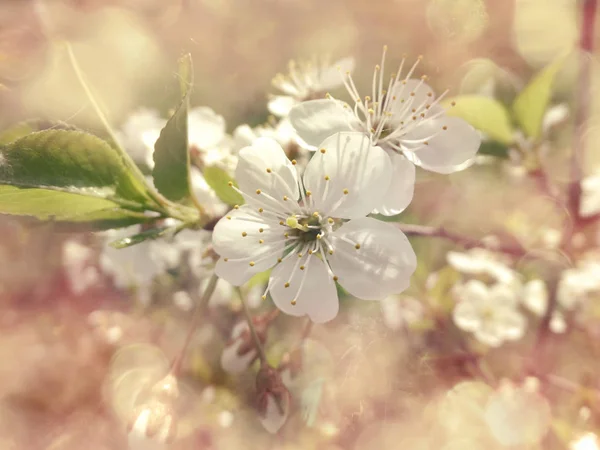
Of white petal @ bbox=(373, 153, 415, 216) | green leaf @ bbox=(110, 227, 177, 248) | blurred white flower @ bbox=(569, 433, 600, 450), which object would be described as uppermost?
white petal @ bbox=(373, 153, 415, 216)

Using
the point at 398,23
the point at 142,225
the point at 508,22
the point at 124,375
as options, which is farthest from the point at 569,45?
the point at 124,375

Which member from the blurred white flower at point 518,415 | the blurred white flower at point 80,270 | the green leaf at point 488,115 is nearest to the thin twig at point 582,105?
the green leaf at point 488,115

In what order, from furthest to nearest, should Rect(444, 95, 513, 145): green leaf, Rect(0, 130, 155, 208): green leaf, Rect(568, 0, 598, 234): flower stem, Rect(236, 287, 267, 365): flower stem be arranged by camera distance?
Rect(568, 0, 598, 234): flower stem
Rect(444, 95, 513, 145): green leaf
Rect(236, 287, 267, 365): flower stem
Rect(0, 130, 155, 208): green leaf

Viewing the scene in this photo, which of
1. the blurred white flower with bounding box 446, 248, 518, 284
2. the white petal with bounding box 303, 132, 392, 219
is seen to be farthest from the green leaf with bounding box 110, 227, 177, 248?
the blurred white flower with bounding box 446, 248, 518, 284

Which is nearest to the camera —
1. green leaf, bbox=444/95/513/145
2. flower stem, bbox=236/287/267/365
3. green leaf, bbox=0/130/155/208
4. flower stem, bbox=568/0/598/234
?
green leaf, bbox=0/130/155/208

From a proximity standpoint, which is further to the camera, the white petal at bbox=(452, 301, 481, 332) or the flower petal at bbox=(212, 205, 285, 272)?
the white petal at bbox=(452, 301, 481, 332)

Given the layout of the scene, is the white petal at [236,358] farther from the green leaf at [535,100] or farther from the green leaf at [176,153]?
the green leaf at [535,100]

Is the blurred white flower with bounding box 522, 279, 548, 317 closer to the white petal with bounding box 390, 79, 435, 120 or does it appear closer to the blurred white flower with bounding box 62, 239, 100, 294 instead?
the white petal with bounding box 390, 79, 435, 120

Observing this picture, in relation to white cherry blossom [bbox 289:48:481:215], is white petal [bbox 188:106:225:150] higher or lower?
lower
